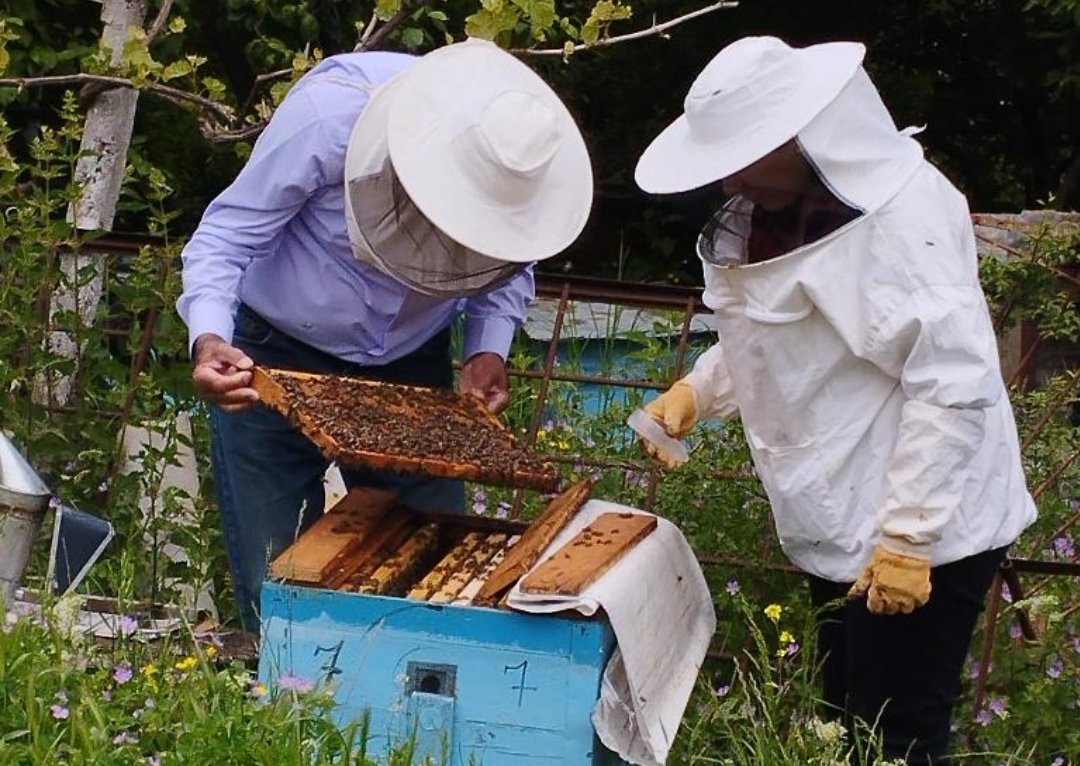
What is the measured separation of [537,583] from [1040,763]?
4.69 ft

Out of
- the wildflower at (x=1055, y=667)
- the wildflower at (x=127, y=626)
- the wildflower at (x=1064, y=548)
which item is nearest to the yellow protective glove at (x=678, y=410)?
the wildflower at (x=1055, y=667)

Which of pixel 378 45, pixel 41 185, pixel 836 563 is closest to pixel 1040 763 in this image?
pixel 836 563

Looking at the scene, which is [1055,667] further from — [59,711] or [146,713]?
[59,711]

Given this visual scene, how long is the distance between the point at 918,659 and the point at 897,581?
0.87ft

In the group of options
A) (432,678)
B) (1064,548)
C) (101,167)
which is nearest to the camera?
(432,678)

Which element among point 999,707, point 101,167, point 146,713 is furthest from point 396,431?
point 101,167

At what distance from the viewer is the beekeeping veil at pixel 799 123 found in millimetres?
2654

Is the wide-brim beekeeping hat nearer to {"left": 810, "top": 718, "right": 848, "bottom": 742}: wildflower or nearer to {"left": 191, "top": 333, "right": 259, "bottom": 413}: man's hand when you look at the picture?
{"left": 191, "top": 333, "right": 259, "bottom": 413}: man's hand

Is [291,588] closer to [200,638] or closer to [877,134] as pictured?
[200,638]

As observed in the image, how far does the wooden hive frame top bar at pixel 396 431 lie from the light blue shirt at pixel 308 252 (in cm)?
21

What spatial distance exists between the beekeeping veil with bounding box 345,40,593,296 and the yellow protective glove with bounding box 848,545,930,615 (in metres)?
0.78

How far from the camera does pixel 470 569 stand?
2.85 meters

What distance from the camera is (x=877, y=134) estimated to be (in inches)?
107

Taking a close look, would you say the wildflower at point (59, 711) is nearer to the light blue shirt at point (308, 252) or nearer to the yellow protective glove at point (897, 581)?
the light blue shirt at point (308, 252)
